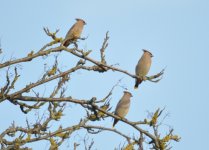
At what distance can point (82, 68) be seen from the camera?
728 centimetres

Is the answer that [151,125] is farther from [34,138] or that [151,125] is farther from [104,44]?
[34,138]

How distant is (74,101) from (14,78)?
1001mm

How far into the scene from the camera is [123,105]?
32.3ft

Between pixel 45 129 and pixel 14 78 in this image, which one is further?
pixel 45 129

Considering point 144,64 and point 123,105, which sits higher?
point 144,64

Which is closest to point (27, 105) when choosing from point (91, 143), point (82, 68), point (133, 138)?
point (82, 68)

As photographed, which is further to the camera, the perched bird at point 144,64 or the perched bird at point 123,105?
the perched bird at point 144,64

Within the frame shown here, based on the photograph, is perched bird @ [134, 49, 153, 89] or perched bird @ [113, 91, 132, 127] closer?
perched bird @ [113, 91, 132, 127]

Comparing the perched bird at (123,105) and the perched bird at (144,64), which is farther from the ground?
the perched bird at (144,64)

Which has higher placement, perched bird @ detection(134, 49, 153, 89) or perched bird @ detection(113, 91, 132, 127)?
perched bird @ detection(134, 49, 153, 89)

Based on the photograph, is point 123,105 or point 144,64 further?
point 144,64

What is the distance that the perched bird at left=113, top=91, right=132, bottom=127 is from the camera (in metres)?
9.59

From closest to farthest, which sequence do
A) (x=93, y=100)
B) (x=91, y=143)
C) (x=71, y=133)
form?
(x=93, y=100), (x=71, y=133), (x=91, y=143)

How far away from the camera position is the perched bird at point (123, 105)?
959 cm
